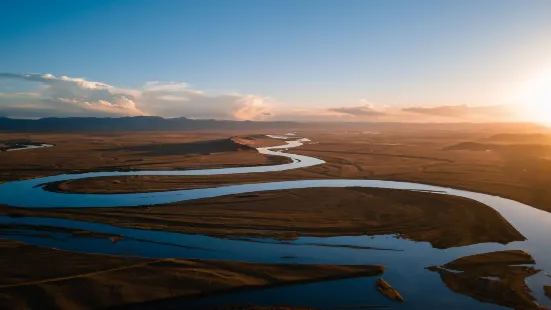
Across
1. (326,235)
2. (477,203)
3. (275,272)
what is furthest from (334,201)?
(275,272)

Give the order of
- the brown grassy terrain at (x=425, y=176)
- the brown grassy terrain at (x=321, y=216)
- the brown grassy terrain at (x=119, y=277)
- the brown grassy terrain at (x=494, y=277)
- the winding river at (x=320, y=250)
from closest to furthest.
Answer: the brown grassy terrain at (x=119, y=277) → the brown grassy terrain at (x=494, y=277) → the winding river at (x=320, y=250) → the brown grassy terrain at (x=321, y=216) → the brown grassy terrain at (x=425, y=176)

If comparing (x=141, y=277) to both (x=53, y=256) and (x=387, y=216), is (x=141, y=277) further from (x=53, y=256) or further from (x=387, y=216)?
(x=387, y=216)

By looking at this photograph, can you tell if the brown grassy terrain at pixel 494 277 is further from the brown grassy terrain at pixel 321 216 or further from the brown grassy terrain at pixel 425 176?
the brown grassy terrain at pixel 425 176

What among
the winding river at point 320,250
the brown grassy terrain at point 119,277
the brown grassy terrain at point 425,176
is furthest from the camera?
the brown grassy terrain at point 425,176

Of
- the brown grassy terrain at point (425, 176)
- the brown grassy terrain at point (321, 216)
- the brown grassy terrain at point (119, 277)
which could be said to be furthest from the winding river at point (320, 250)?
the brown grassy terrain at point (425, 176)

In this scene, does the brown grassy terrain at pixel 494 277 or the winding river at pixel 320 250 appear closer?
the brown grassy terrain at pixel 494 277

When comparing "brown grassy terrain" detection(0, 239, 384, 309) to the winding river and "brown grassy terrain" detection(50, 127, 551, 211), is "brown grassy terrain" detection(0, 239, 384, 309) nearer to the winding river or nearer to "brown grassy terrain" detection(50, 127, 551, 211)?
the winding river

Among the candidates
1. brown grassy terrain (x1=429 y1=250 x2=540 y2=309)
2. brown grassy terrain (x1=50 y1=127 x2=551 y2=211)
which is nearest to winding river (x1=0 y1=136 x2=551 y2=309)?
brown grassy terrain (x1=429 y1=250 x2=540 y2=309)
